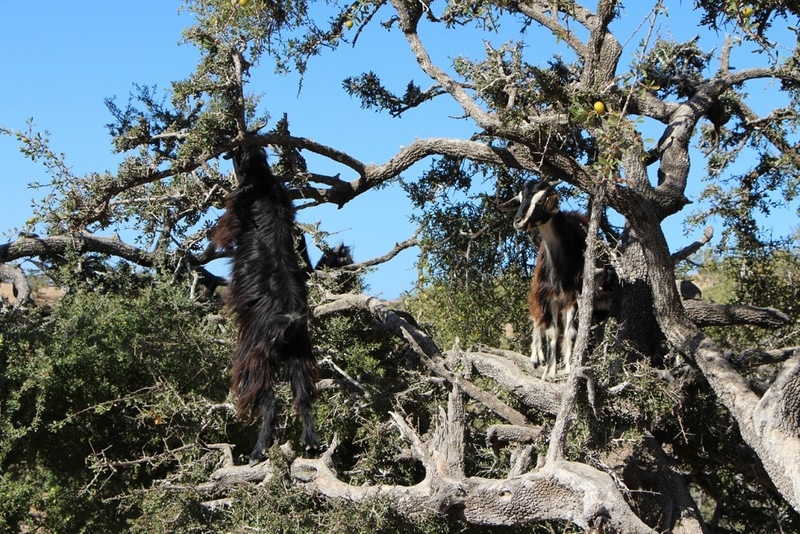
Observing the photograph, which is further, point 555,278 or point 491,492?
point 555,278

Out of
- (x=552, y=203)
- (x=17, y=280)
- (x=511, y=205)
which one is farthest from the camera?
(x=17, y=280)

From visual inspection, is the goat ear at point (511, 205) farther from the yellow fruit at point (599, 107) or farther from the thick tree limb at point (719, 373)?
the yellow fruit at point (599, 107)

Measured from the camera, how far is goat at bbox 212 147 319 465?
616 centimetres

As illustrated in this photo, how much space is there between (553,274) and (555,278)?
0.13ft

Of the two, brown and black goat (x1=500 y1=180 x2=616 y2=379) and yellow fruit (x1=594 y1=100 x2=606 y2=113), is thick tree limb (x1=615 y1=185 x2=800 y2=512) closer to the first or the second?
yellow fruit (x1=594 y1=100 x2=606 y2=113)

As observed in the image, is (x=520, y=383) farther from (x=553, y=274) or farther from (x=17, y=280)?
(x=17, y=280)

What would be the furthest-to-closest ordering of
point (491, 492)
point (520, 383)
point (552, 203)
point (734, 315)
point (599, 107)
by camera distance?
point (552, 203)
point (734, 315)
point (520, 383)
point (491, 492)
point (599, 107)

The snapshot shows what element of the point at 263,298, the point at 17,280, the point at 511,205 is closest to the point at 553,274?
the point at 511,205

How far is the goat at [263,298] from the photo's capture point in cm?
616

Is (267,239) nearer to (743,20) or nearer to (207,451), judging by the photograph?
(207,451)

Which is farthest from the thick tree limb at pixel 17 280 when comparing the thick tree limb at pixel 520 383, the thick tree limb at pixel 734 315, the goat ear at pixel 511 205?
the thick tree limb at pixel 734 315

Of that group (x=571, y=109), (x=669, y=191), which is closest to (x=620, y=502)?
(x=571, y=109)

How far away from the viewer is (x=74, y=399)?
7.41 m

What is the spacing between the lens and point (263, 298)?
246 inches
